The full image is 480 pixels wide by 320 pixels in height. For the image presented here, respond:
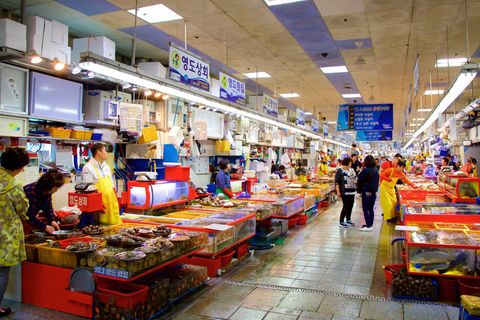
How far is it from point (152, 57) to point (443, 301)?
882cm

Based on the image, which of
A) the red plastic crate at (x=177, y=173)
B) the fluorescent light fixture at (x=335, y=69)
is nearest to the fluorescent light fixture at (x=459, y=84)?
the fluorescent light fixture at (x=335, y=69)

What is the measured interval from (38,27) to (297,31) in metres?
5.17

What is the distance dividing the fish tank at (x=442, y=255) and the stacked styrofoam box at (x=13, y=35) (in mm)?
6555

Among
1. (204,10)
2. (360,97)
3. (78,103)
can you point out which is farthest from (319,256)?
(360,97)

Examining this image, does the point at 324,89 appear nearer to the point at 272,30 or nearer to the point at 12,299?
the point at 272,30

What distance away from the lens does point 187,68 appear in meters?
5.84

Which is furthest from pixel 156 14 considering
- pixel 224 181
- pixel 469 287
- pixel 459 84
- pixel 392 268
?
pixel 469 287

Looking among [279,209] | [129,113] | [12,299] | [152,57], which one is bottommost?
[12,299]

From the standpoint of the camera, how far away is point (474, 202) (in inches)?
234

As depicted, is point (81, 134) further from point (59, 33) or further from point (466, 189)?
point (466, 189)

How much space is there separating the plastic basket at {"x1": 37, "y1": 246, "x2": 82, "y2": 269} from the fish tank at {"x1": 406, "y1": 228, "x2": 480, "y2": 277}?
149 inches

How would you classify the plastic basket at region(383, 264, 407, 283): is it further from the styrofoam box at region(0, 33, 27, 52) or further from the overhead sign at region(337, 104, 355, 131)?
the overhead sign at region(337, 104, 355, 131)

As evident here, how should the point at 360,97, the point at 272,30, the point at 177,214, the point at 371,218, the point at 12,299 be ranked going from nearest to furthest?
1. the point at 12,299
2. the point at 177,214
3. the point at 272,30
4. the point at 371,218
5. the point at 360,97

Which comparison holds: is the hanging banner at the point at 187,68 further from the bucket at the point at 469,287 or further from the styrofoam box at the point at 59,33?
the bucket at the point at 469,287
